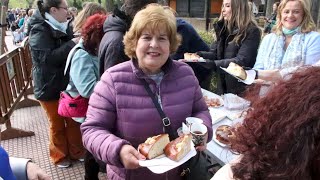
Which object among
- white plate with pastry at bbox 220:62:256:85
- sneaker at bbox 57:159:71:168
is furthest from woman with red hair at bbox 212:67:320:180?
sneaker at bbox 57:159:71:168

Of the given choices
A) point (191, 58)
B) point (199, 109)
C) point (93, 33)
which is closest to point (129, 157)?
point (199, 109)

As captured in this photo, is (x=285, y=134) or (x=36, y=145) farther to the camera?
(x=36, y=145)

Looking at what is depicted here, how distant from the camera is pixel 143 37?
1.86 m

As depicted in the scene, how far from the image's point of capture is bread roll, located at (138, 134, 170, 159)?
1551 mm

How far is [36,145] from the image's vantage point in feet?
14.5

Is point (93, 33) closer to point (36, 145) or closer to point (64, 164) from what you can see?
point (64, 164)

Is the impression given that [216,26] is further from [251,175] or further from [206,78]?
[251,175]

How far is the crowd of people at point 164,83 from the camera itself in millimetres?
840

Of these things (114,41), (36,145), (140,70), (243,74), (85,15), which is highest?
(85,15)

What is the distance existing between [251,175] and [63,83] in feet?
9.87

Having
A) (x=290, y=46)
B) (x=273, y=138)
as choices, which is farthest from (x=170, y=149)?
(x=290, y=46)

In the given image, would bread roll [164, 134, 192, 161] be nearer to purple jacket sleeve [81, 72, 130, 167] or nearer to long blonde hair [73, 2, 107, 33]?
Answer: purple jacket sleeve [81, 72, 130, 167]

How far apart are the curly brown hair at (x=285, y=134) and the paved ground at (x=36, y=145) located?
286cm

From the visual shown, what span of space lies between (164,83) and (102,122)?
45 cm
